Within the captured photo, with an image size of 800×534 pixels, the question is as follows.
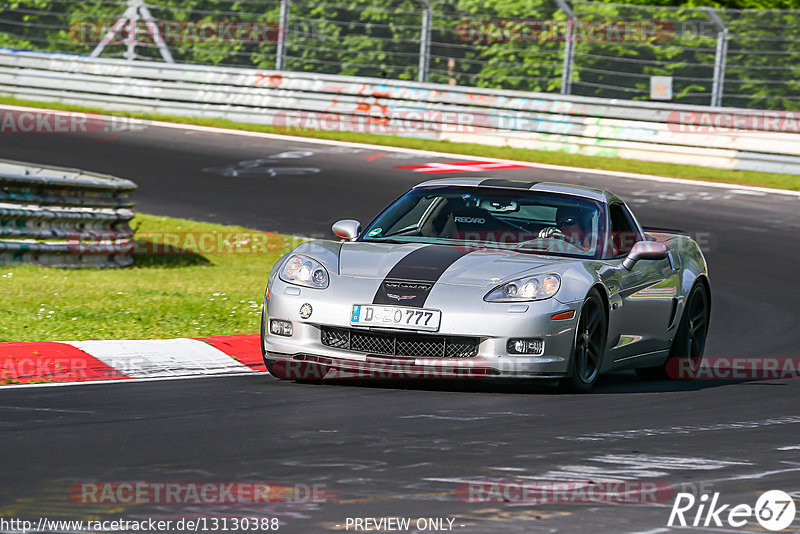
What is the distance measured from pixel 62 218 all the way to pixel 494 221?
522 cm

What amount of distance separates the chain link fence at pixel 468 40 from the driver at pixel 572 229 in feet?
41.1

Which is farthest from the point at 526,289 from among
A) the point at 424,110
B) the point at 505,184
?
the point at 424,110

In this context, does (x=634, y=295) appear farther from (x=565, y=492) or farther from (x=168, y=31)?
(x=168, y=31)

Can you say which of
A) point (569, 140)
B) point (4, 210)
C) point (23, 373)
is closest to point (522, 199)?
point (23, 373)

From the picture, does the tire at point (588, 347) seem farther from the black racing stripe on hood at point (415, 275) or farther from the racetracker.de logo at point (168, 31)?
the racetracker.de logo at point (168, 31)

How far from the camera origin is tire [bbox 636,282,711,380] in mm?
9602

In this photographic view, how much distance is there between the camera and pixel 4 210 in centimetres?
1220

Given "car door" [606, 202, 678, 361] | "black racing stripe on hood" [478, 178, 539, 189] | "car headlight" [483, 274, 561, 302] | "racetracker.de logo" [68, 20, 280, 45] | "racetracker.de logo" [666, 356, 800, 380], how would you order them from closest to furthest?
"car headlight" [483, 274, 561, 302], "car door" [606, 202, 678, 361], "black racing stripe on hood" [478, 178, 539, 189], "racetracker.de logo" [666, 356, 800, 380], "racetracker.de logo" [68, 20, 280, 45]

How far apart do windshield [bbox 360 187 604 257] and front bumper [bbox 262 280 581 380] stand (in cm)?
97

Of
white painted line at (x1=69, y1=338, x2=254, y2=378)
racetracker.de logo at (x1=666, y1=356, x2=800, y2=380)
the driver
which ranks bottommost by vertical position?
racetracker.de logo at (x1=666, y1=356, x2=800, y2=380)

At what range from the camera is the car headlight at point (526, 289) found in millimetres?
7805

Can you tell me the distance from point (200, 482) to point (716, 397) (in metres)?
3.95

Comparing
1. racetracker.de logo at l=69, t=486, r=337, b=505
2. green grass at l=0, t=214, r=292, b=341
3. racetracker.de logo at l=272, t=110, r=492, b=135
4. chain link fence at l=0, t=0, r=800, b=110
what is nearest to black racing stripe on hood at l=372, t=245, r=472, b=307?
green grass at l=0, t=214, r=292, b=341

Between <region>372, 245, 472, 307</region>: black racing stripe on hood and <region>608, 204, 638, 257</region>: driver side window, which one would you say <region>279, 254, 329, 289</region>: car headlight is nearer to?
<region>372, 245, 472, 307</region>: black racing stripe on hood
